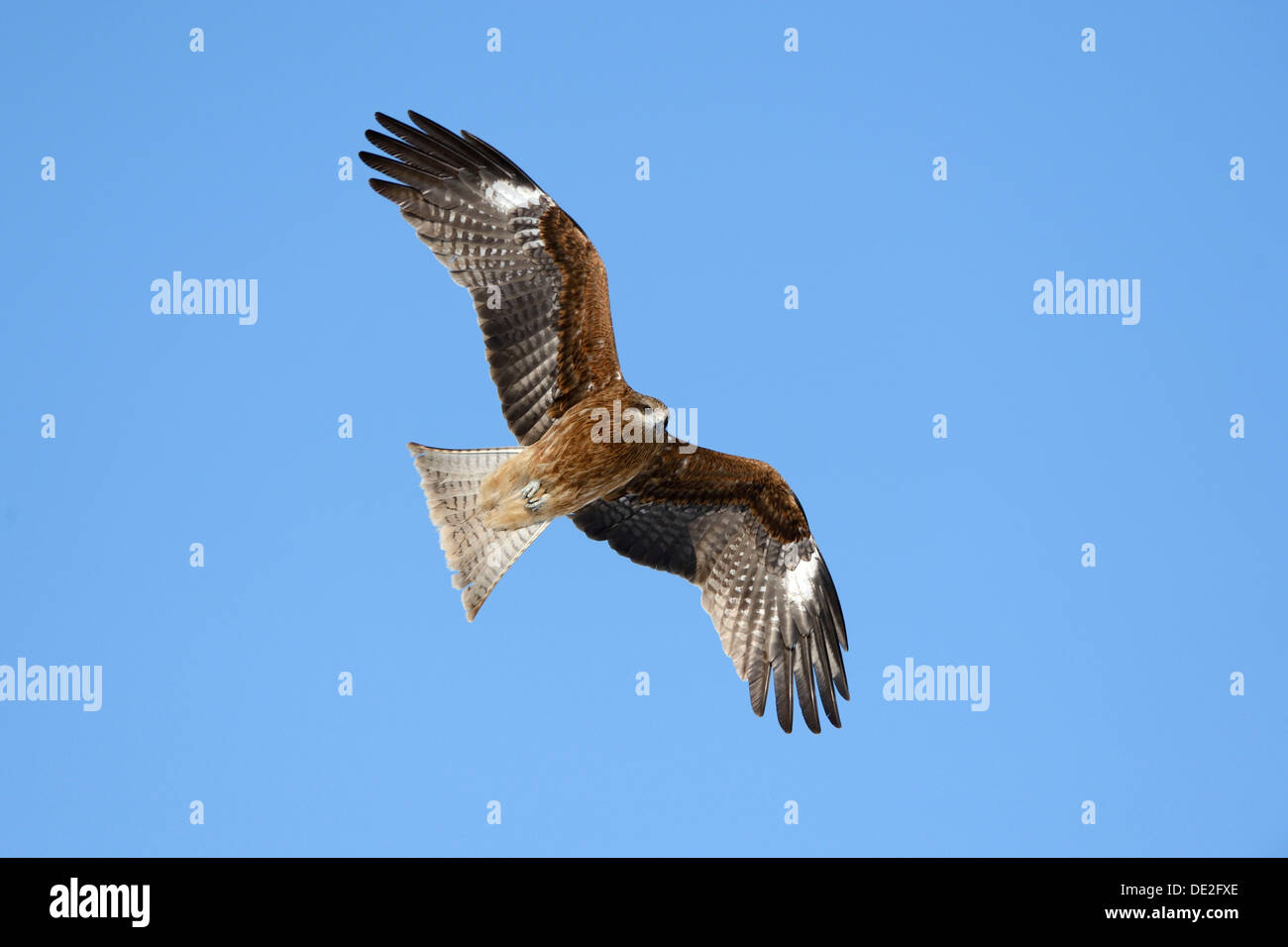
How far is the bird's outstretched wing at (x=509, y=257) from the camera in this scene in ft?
32.3

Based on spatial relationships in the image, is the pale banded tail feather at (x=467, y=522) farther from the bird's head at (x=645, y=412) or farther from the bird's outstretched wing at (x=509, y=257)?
the bird's head at (x=645, y=412)

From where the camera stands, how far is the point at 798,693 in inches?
424

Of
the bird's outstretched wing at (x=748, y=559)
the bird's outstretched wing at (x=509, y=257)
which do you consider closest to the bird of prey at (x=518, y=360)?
the bird's outstretched wing at (x=509, y=257)

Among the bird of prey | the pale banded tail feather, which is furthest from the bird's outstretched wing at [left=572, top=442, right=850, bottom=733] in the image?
the pale banded tail feather

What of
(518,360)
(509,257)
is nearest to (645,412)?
(518,360)

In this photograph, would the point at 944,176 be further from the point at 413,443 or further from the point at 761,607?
the point at 413,443

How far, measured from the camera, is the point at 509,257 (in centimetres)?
989

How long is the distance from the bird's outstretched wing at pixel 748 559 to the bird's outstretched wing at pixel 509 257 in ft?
4.23

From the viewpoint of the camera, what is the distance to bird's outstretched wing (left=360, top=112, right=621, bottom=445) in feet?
32.3

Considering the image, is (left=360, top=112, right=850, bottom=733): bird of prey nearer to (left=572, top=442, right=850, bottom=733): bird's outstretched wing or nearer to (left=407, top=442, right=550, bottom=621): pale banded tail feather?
(left=407, top=442, right=550, bottom=621): pale banded tail feather

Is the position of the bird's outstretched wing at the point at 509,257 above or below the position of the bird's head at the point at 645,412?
above

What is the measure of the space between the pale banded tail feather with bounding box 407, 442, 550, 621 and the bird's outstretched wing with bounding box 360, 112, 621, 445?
47 cm

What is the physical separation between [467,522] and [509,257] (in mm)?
2072
